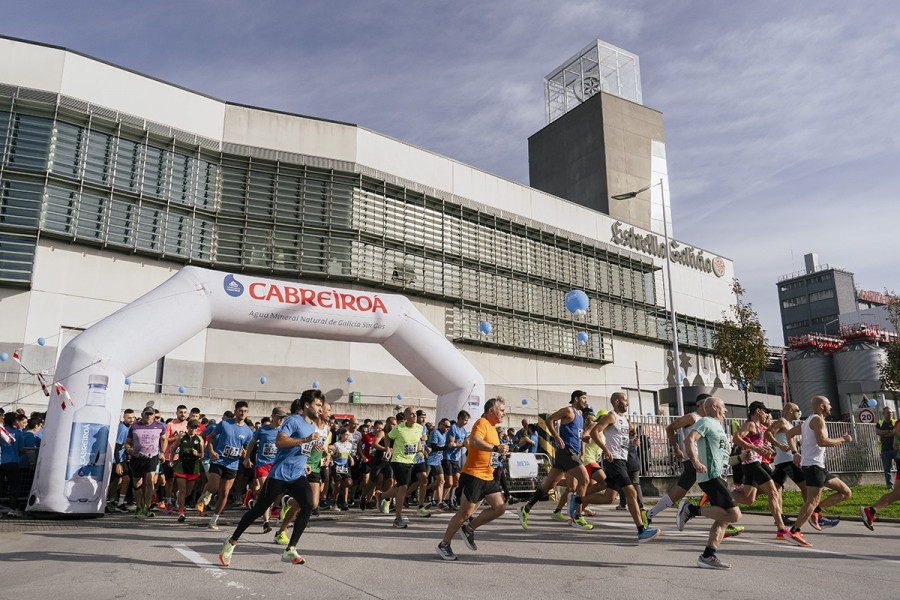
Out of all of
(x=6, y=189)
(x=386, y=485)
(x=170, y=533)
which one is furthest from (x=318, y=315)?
(x=6, y=189)

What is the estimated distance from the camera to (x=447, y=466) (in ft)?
43.2

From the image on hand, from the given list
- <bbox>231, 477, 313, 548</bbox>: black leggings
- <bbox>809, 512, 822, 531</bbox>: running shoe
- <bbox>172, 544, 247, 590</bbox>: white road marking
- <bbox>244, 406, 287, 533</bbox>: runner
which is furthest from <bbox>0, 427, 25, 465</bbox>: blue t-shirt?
<bbox>809, 512, 822, 531</bbox>: running shoe

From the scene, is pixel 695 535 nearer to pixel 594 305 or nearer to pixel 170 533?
pixel 170 533

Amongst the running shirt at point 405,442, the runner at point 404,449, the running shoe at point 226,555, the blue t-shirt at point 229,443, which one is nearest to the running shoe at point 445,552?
the running shoe at point 226,555

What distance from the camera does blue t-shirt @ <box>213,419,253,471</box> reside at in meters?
10.6

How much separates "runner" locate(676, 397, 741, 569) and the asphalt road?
1.02 feet

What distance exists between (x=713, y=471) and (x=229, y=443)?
7.30m

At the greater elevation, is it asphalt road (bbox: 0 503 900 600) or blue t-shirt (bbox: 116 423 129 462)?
blue t-shirt (bbox: 116 423 129 462)

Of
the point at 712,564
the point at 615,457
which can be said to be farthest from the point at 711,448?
the point at 615,457

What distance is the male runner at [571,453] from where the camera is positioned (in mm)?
9500

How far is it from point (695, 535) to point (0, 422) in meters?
11.7

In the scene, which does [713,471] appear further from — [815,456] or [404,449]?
[404,449]

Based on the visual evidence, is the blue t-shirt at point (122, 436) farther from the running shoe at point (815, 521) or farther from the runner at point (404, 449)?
the running shoe at point (815, 521)

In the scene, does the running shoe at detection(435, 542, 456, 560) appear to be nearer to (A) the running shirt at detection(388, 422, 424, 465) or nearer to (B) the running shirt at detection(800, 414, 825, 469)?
(A) the running shirt at detection(388, 422, 424, 465)
